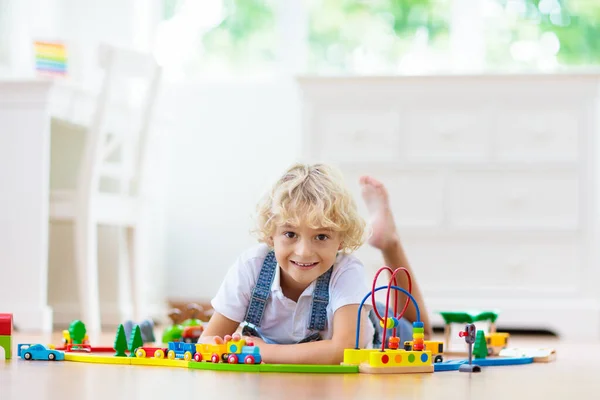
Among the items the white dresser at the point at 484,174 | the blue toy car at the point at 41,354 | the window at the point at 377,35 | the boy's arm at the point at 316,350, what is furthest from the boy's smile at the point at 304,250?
the window at the point at 377,35

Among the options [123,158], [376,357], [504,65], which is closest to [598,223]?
[504,65]

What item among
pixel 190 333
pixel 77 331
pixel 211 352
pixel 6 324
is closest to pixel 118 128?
pixel 190 333

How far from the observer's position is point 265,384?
50.6 inches

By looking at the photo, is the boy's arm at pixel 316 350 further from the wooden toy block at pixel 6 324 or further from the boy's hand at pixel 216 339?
the wooden toy block at pixel 6 324

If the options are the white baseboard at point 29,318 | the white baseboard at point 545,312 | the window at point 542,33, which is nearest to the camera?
the white baseboard at point 29,318

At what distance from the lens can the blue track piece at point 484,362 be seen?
1.61 m

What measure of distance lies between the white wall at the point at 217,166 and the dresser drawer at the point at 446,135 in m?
0.90

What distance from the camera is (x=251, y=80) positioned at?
4.18 m

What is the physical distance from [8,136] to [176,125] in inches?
49.3

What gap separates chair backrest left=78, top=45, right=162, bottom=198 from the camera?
2.95 meters

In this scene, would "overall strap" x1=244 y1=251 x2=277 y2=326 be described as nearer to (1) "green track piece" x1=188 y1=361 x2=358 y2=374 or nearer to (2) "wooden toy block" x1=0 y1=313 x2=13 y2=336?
(1) "green track piece" x1=188 y1=361 x2=358 y2=374

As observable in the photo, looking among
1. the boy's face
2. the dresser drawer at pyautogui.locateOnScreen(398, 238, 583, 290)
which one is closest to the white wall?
the dresser drawer at pyautogui.locateOnScreen(398, 238, 583, 290)

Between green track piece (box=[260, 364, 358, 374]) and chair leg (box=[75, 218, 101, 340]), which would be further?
chair leg (box=[75, 218, 101, 340])

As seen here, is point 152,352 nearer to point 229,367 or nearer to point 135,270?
point 229,367
